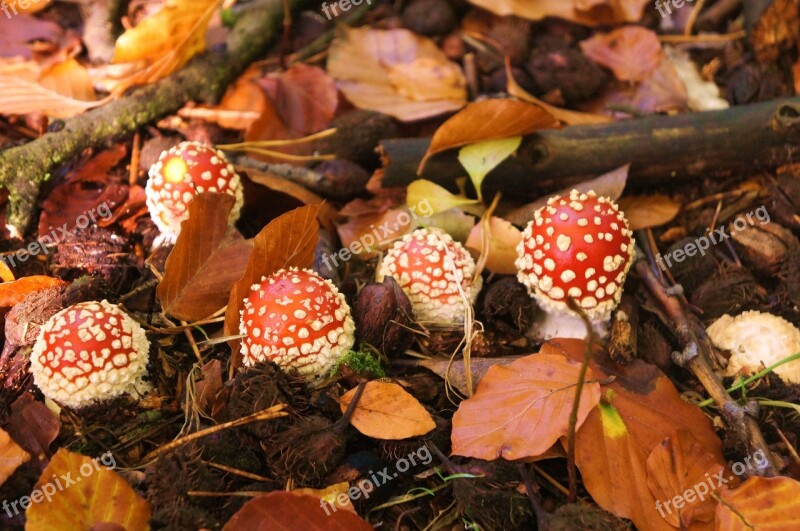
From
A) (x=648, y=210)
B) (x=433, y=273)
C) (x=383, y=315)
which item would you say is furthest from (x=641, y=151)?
(x=383, y=315)

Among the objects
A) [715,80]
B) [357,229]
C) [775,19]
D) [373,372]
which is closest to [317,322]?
[373,372]

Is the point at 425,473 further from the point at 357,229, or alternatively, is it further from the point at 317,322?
the point at 357,229

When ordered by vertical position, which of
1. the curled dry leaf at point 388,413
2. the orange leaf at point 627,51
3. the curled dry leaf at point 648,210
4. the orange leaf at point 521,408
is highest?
the orange leaf at point 627,51

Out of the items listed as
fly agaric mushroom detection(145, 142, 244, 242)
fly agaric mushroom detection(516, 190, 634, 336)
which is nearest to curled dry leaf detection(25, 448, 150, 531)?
fly agaric mushroom detection(145, 142, 244, 242)

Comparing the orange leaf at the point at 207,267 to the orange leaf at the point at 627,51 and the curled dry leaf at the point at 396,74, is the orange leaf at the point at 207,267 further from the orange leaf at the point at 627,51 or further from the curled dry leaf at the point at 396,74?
the orange leaf at the point at 627,51

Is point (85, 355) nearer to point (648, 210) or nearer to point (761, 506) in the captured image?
point (761, 506)

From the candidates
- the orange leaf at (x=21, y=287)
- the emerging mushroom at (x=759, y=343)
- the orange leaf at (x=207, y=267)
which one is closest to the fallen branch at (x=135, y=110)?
the orange leaf at (x=21, y=287)
